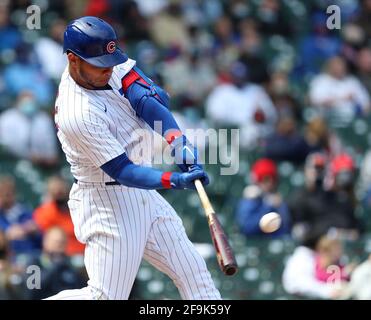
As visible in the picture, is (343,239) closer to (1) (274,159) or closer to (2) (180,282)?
(1) (274,159)

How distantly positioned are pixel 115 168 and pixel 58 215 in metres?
3.51

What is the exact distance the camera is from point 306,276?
29.3 ft

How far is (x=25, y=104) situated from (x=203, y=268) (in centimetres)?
473

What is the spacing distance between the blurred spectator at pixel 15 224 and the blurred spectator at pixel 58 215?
0.09 metres


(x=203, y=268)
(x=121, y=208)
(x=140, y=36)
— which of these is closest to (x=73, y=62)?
(x=121, y=208)

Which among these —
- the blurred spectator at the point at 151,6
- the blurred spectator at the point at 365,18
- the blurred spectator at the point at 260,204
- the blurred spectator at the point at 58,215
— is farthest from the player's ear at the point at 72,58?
the blurred spectator at the point at 365,18

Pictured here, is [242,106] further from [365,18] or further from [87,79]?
[87,79]

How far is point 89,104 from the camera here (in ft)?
20.0

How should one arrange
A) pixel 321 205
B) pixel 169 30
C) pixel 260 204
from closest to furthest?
1. pixel 260 204
2. pixel 321 205
3. pixel 169 30

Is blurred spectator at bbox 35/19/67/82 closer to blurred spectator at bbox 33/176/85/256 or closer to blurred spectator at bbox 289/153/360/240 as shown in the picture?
blurred spectator at bbox 33/176/85/256

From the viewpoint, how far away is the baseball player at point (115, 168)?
6.04m

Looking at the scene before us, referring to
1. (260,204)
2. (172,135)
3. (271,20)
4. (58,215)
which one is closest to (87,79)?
(172,135)

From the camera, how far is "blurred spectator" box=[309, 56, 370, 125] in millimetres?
12461

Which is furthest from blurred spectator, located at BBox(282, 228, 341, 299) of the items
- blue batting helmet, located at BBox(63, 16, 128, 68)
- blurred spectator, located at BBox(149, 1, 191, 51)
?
blurred spectator, located at BBox(149, 1, 191, 51)
